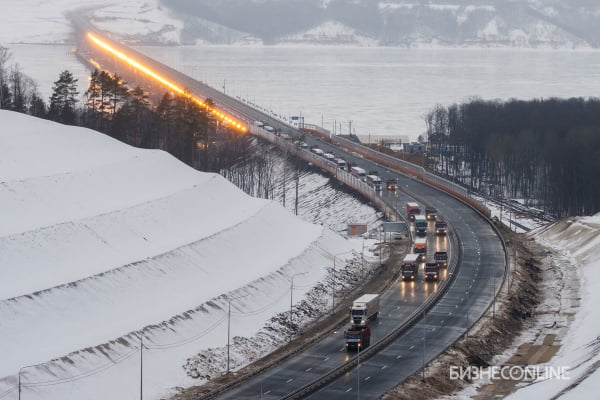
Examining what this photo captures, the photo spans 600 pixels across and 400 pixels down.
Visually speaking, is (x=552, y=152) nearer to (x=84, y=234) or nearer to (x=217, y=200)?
(x=217, y=200)

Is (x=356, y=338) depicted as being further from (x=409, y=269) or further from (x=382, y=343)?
(x=409, y=269)

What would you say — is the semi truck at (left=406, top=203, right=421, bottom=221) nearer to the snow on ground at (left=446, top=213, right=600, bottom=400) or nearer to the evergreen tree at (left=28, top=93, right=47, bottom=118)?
the snow on ground at (left=446, top=213, right=600, bottom=400)

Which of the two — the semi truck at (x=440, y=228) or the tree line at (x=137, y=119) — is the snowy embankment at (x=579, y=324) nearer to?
the semi truck at (x=440, y=228)

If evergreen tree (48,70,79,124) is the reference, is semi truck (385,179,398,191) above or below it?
below

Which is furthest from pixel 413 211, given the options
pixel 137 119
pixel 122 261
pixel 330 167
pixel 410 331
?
pixel 137 119

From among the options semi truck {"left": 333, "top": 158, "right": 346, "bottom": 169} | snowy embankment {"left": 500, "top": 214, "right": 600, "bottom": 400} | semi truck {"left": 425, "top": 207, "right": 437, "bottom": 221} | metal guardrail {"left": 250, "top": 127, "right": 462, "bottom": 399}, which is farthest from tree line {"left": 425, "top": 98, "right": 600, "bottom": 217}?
semi truck {"left": 425, "top": 207, "right": 437, "bottom": 221}

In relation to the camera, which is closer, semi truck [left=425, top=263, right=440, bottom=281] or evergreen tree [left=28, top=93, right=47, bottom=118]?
semi truck [left=425, top=263, right=440, bottom=281]

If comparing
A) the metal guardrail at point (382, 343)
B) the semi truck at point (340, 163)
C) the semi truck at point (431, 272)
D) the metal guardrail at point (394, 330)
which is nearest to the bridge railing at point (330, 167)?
the metal guardrail at point (394, 330)
